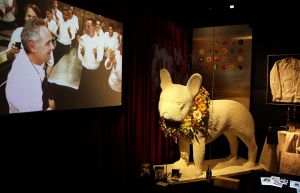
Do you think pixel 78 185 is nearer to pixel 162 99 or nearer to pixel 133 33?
pixel 162 99

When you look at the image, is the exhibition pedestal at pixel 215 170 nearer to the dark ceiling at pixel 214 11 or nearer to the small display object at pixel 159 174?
the small display object at pixel 159 174

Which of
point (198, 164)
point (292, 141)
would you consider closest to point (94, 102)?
point (198, 164)

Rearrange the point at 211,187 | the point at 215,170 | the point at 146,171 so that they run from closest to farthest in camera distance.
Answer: the point at 211,187 < the point at 146,171 < the point at 215,170

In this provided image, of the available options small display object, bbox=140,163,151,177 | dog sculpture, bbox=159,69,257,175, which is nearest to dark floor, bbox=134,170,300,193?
small display object, bbox=140,163,151,177

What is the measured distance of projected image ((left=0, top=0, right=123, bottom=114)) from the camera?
80.0 inches

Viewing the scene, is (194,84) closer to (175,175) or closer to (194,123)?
(194,123)

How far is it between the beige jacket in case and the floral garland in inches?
56.5

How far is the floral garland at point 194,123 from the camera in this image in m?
2.99

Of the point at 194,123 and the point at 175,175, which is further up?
the point at 194,123

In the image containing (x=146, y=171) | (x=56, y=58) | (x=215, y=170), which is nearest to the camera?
(x=56, y=58)

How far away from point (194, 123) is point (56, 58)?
150 centimetres

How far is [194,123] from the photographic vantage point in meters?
3.01

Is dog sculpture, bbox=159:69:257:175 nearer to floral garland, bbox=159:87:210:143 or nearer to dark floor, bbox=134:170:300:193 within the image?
floral garland, bbox=159:87:210:143

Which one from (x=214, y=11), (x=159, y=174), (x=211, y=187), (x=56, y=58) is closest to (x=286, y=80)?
(x=214, y=11)
